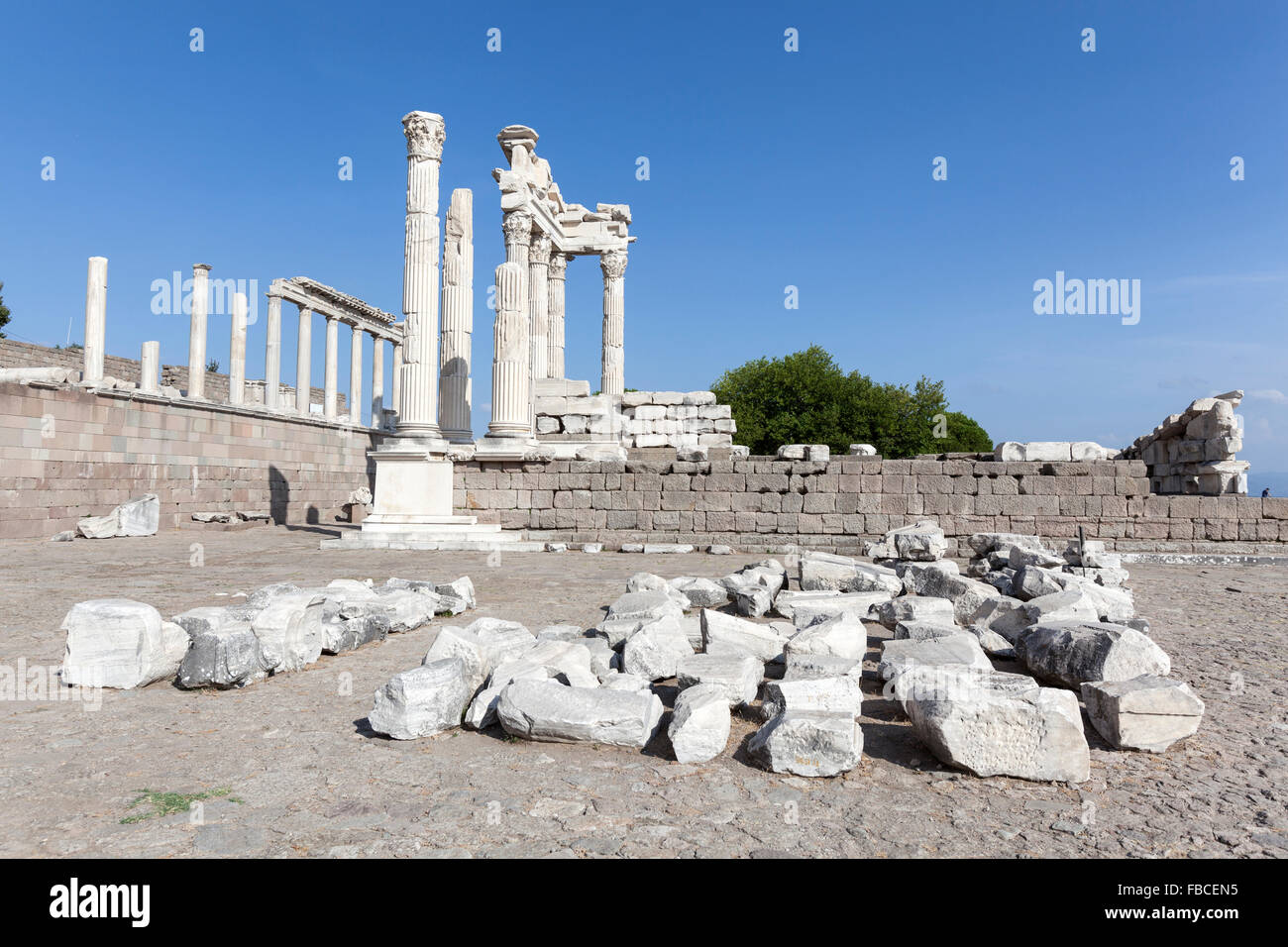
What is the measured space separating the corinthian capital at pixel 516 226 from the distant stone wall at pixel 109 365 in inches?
440

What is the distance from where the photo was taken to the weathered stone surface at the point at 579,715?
10.9 feet

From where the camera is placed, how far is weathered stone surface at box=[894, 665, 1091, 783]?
290 centimetres

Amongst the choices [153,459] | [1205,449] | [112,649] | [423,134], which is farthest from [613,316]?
[112,649]

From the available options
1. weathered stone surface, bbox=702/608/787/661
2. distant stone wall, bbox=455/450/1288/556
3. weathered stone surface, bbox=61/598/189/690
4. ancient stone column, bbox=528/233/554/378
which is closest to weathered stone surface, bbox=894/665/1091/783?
weathered stone surface, bbox=702/608/787/661

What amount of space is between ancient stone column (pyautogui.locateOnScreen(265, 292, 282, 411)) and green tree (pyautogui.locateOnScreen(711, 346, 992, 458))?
2165cm

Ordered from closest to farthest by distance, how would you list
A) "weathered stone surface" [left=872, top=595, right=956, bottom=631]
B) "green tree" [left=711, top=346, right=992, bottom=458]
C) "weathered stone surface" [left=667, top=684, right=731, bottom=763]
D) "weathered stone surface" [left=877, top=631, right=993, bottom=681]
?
1. "weathered stone surface" [left=667, top=684, right=731, bottom=763]
2. "weathered stone surface" [left=877, top=631, right=993, bottom=681]
3. "weathered stone surface" [left=872, top=595, right=956, bottom=631]
4. "green tree" [left=711, top=346, right=992, bottom=458]

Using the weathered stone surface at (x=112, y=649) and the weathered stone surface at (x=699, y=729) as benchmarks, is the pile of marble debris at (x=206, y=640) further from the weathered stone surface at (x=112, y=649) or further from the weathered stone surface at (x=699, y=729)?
the weathered stone surface at (x=699, y=729)

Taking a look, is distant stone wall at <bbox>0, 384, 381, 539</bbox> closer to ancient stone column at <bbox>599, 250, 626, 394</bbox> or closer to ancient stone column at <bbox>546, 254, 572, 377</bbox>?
ancient stone column at <bbox>546, 254, 572, 377</bbox>

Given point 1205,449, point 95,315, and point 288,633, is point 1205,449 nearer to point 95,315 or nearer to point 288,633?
point 288,633

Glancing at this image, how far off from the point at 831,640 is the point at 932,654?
0.60 m
